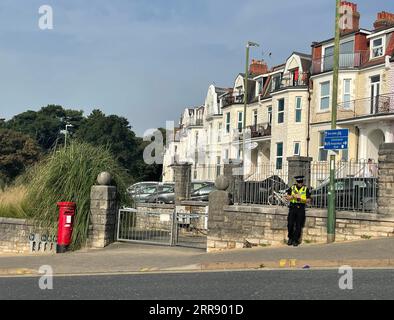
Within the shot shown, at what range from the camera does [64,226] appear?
1329 cm

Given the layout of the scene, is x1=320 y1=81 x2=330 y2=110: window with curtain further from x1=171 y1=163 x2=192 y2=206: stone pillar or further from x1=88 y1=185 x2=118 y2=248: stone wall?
x1=88 y1=185 x2=118 y2=248: stone wall

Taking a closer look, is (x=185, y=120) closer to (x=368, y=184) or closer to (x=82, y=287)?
(x=368, y=184)

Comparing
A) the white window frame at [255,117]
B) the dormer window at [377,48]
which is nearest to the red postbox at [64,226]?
the dormer window at [377,48]

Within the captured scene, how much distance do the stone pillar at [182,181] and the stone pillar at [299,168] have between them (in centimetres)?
695

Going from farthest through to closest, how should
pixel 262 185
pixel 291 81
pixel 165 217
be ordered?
pixel 291 81 → pixel 262 185 → pixel 165 217

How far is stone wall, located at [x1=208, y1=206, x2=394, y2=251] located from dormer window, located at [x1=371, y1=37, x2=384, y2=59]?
21.1 m

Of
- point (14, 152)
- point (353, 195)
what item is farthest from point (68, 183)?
point (14, 152)

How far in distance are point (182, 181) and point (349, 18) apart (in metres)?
20.2

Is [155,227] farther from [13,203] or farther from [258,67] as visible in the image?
[258,67]

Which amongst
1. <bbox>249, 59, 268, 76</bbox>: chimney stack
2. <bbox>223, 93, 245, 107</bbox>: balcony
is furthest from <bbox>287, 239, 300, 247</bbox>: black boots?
<bbox>249, 59, 268, 76</bbox>: chimney stack

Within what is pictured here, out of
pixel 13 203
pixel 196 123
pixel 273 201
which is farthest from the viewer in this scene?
pixel 196 123

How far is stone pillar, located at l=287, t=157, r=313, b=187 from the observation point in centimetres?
1443

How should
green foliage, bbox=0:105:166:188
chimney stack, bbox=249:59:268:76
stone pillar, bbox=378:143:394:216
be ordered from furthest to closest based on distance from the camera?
green foliage, bbox=0:105:166:188 < chimney stack, bbox=249:59:268:76 < stone pillar, bbox=378:143:394:216
